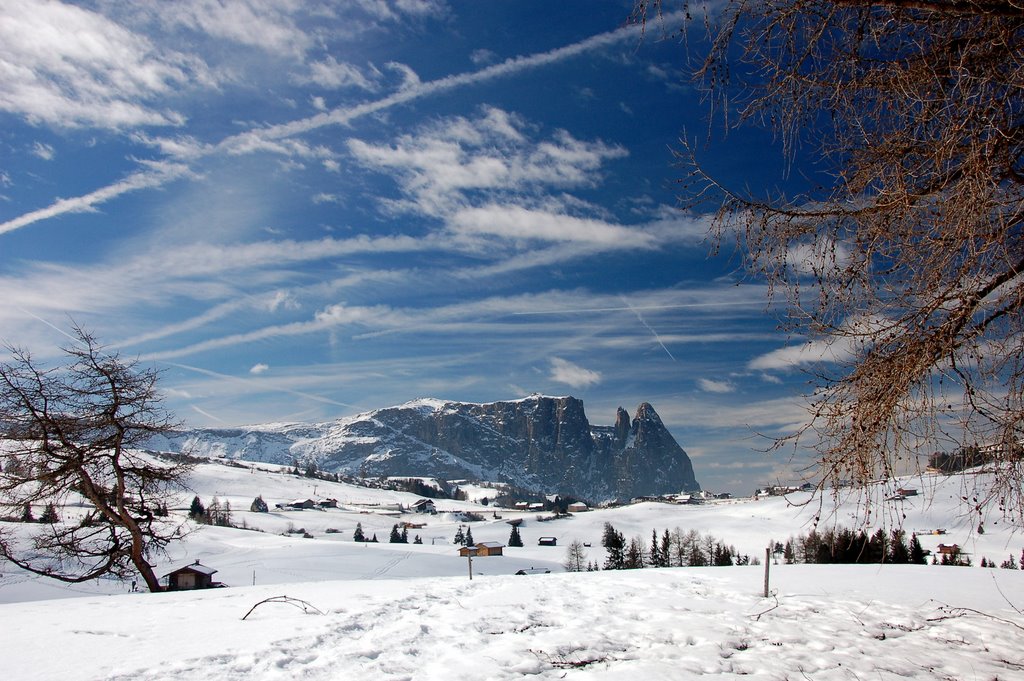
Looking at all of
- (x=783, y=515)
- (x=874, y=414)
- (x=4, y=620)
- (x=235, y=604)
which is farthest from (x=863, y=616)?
(x=783, y=515)

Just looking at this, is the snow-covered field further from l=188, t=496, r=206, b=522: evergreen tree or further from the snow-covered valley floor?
l=188, t=496, r=206, b=522: evergreen tree

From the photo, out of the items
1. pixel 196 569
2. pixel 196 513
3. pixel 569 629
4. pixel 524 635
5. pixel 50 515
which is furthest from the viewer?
pixel 196 513

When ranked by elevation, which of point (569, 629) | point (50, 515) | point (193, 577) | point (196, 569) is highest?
point (50, 515)

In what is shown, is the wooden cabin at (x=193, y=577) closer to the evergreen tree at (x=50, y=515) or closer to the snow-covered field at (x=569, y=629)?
the evergreen tree at (x=50, y=515)

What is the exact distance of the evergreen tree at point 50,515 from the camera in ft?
31.1

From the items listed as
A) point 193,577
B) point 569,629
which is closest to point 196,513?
point 193,577

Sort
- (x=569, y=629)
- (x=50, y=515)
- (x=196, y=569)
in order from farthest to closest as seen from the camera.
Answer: (x=196, y=569)
(x=50, y=515)
(x=569, y=629)

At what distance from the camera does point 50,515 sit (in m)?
9.73

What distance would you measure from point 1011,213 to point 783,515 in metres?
133

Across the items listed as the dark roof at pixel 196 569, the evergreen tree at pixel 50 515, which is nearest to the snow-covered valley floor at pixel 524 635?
the evergreen tree at pixel 50 515

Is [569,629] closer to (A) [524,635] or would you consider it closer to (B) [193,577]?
(A) [524,635]

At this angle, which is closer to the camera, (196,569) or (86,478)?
(86,478)

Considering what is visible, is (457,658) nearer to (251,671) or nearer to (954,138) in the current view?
(251,671)

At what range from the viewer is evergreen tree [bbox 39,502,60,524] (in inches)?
374
